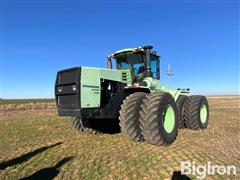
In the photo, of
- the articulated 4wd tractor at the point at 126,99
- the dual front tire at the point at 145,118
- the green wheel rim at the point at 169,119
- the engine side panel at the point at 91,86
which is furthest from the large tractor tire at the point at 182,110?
the engine side panel at the point at 91,86

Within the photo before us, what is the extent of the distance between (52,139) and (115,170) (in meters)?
4.18

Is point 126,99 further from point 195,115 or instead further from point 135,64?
point 195,115

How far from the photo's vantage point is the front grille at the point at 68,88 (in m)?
6.49

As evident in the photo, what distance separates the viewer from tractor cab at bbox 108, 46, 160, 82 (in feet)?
26.2

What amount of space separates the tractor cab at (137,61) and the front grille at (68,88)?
2354 mm

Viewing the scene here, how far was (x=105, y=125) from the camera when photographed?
9.08 m

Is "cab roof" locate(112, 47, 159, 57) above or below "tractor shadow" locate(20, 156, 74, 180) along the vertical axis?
above

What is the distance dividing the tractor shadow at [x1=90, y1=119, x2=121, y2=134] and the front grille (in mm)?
1997

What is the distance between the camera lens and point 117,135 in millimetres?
8406

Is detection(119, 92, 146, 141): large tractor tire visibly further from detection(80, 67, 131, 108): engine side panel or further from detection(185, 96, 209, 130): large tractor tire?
detection(185, 96, 209, 130): large tractor tire

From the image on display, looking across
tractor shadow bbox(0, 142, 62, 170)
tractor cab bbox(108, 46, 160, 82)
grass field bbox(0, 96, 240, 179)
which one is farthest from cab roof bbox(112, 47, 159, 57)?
tractor shadow bbox(0, 142, 62, 170)

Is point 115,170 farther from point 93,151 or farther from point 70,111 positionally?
point 70,111

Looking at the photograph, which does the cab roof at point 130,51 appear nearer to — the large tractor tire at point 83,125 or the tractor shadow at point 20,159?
the large tractor tire at point 83,125

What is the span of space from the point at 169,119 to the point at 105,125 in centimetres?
273
